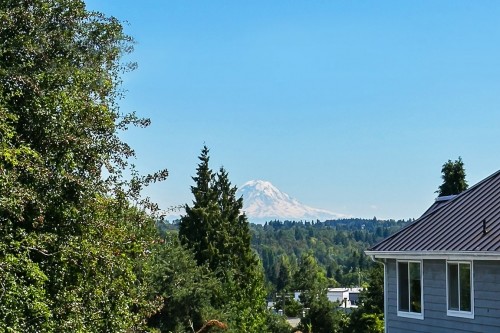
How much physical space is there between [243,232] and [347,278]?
104 m

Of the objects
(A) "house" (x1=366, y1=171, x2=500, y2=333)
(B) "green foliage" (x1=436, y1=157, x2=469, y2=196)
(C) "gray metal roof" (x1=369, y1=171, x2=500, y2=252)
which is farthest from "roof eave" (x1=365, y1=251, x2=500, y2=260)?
(B) "green foliage" (x1=436, y1=157, x2=469, y2=196)

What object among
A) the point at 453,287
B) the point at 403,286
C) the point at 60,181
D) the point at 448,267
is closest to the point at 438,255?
the point at 448,267

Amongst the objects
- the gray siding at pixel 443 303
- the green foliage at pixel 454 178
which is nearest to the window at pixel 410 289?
the gray siding at pixel 443 303

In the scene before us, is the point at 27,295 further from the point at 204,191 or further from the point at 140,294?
the point at 204,191

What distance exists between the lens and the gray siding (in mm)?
14398

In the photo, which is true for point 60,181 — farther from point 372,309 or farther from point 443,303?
point 372,309

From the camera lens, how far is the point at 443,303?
1580cm

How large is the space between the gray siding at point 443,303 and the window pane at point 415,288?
25 cm

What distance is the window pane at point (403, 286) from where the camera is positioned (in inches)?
671

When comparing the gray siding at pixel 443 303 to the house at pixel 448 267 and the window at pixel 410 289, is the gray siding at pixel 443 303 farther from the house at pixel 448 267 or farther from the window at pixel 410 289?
the window at pixel 410 289

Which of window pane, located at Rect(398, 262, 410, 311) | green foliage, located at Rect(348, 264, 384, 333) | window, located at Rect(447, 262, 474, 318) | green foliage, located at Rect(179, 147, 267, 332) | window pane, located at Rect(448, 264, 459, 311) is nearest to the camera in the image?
window, located at Rect(447, 262, 474, 318)

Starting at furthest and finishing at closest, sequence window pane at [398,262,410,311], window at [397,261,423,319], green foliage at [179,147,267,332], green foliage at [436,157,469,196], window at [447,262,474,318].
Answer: green foliage at [179,147,267,332] → green foliage at [436,157,469,196] → window pane at [398,262,410,311] → window at [397,261,423,319] → window at [447,262,474,318]

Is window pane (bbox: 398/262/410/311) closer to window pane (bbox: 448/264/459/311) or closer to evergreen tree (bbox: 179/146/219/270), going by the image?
window pane (bbox: 448/264/459/311)

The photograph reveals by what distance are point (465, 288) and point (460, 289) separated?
16cm
